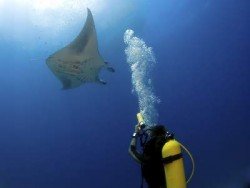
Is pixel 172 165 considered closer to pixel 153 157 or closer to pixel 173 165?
pixel 173 165

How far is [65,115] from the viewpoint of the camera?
46719mm

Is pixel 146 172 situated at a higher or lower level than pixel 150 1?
lower

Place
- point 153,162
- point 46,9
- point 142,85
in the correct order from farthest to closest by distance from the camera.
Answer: point 46,9
point 142,85
point 153,162

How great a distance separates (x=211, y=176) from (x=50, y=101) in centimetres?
2883

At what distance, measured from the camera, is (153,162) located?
11.6 ft

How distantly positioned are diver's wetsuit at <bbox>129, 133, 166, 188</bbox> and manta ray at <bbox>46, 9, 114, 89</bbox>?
2729 millimetres

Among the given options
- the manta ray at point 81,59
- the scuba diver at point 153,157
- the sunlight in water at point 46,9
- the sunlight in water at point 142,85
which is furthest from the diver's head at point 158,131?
the sunlight in water at point 46,9

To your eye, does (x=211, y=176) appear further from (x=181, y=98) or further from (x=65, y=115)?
(x=65, y=115)

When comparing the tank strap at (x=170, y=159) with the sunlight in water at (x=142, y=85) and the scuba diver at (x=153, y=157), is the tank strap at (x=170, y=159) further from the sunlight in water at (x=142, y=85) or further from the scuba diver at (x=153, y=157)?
the sunlight in water at (x=142, y=85)

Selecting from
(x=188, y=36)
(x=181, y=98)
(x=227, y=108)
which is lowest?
(x=227, y=108)

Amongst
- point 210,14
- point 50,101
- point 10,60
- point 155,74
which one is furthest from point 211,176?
point 50,101

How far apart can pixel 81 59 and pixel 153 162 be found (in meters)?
3.37

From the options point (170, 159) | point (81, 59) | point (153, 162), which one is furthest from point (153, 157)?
point (81, 59)

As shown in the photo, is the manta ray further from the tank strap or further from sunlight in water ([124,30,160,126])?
the tank strap
